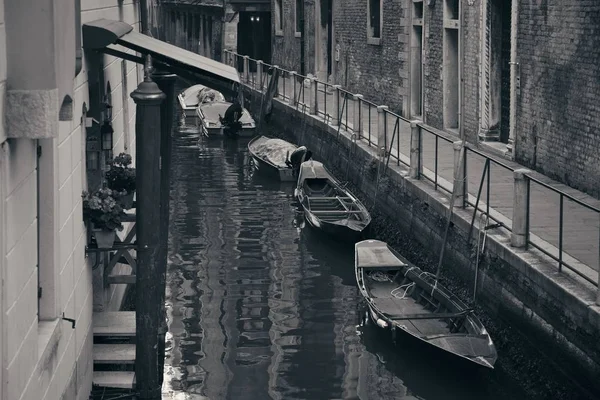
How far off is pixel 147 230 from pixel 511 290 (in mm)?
3661

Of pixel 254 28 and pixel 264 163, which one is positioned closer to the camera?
pixel 264 163

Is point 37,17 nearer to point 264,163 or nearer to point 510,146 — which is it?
point 510,146

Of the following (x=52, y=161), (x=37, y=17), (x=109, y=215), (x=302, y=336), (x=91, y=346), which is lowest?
(x=302, y=336)

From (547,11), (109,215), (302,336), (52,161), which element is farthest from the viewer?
(547,11)

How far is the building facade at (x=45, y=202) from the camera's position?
5.32 m

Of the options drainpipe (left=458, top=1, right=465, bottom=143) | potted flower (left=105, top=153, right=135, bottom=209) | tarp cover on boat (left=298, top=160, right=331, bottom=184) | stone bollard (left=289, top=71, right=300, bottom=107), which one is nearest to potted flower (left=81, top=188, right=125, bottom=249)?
potted flower (left=105, top=153, right=135, bottom=209)

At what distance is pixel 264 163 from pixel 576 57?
8739mm

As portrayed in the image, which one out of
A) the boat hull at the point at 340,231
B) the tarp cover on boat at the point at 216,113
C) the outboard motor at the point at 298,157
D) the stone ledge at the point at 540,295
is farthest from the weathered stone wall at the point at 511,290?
the tarp cover on boat at the point at 216,113

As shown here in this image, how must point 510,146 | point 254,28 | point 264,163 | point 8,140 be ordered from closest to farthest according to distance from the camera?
point 8,140
point 510,146
point 264,163
point 254,28

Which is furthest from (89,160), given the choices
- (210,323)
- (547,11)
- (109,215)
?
(547,11)

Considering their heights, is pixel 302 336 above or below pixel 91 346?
below

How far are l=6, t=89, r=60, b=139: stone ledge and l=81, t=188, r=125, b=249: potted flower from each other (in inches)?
114

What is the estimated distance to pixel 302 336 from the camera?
11664 millimetres

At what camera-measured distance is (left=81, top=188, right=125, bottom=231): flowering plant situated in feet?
27.2
